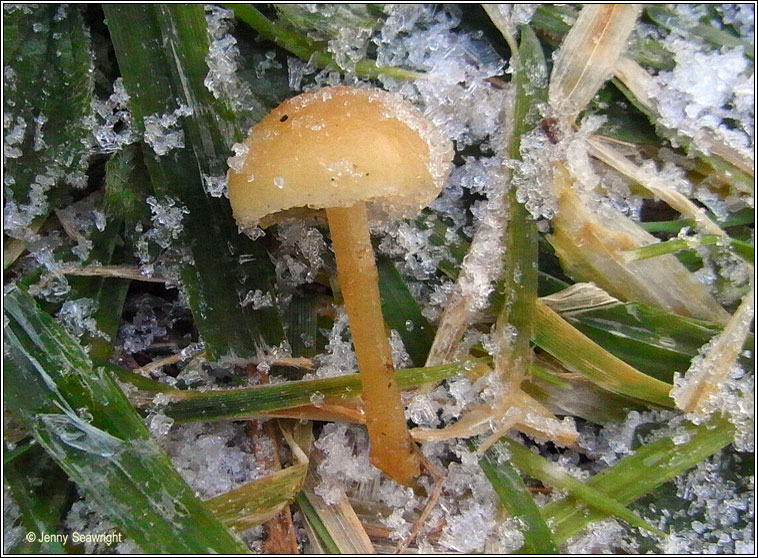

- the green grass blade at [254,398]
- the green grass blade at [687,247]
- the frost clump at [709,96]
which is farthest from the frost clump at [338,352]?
the frost clump at [709,96]

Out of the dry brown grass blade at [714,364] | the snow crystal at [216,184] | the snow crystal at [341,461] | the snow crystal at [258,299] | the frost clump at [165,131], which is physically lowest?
the snow crystal at [341,461]

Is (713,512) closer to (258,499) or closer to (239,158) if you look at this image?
(258,499)

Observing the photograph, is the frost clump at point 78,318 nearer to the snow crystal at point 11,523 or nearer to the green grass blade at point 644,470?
the snow crystal at point 11,523

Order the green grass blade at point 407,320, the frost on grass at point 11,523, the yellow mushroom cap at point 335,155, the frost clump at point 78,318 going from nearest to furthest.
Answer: the yellow mushroom cap at point 335,155
the frost on grass at point 11,523
the frost clump at point 78,318
the green grass blade at point 407,320

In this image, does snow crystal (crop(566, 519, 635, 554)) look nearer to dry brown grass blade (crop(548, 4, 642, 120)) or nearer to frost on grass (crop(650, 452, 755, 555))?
frost on grass (crop(650, 452, 755, 555))

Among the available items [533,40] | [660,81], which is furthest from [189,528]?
[660,81]
